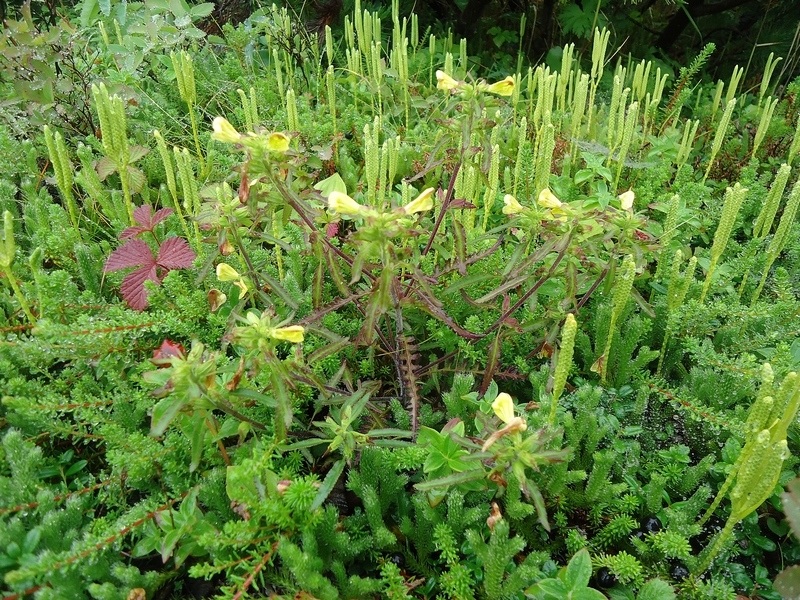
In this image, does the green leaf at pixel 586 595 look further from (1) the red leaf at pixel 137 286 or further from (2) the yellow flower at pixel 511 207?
(1) the red leaf at pixel 137 286

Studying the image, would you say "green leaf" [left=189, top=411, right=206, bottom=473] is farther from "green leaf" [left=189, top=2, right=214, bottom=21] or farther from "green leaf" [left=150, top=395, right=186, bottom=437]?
"green leaf" [left=189, top=2, right=214, bottom=21]

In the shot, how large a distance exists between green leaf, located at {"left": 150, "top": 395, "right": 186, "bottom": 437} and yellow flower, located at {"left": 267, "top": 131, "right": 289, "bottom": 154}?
1.57 ft

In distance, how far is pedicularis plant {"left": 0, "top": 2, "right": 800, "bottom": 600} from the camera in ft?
3.34

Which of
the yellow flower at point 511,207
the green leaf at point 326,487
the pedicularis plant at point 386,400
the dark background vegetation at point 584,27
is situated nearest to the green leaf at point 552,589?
the pedicularis plant at point 386,400

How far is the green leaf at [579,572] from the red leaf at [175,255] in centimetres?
120

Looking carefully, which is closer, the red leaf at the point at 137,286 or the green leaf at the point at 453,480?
the green leaf at the point at 453,480

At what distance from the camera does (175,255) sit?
1.58 metres

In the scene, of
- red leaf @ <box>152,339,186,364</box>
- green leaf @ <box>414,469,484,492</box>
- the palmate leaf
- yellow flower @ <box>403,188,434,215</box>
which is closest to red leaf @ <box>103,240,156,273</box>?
the palmate leaf

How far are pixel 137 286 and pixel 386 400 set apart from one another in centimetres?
75

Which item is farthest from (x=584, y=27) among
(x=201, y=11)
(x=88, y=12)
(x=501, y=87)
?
(x=88, y=12)

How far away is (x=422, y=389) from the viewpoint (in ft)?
4.76

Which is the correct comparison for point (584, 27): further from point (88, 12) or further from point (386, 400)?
point (386, 400)

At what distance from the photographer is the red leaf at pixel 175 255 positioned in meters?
1.57

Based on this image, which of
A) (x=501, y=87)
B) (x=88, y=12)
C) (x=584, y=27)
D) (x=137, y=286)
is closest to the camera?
(x=501, y=87)
